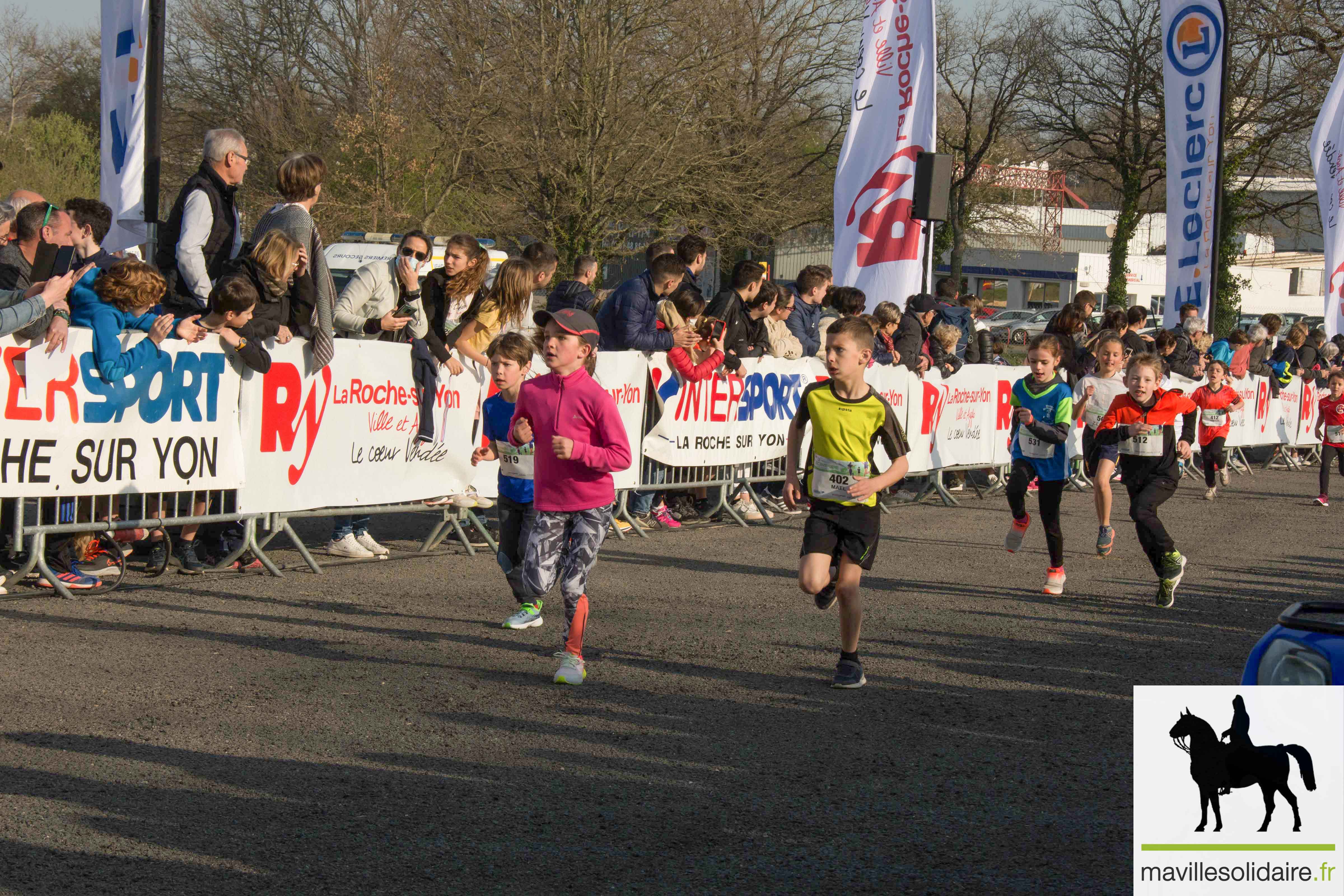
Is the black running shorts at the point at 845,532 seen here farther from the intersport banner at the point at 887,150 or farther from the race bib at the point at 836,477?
the intersport banner at the point at 887,150

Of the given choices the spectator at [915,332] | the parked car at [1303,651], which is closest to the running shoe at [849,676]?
the parked car at [1303,651]

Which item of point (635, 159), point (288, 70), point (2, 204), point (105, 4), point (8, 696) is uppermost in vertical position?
A: point (288, 70)

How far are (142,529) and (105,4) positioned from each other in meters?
4.77

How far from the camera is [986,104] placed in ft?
180

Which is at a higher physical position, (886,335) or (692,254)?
(692,254)

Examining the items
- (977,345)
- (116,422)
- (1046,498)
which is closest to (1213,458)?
(977,345)

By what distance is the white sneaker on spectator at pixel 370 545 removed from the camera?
32.8 ft

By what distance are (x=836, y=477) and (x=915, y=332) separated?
7961mm

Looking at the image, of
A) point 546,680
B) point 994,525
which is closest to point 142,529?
point 546,680

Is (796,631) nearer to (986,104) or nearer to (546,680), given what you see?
(546,680)

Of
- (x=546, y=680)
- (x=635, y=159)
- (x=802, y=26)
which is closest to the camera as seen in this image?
(x=546, y=680)

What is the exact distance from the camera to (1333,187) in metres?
22.0

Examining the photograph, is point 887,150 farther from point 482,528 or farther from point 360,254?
point 360,254

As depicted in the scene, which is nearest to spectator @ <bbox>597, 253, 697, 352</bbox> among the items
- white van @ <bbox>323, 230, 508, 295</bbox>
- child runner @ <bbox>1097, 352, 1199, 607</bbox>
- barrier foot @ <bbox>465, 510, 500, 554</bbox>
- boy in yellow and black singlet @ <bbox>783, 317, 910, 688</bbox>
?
barrier foot @ <bbox>465, 510, 500, 554</bbox>
